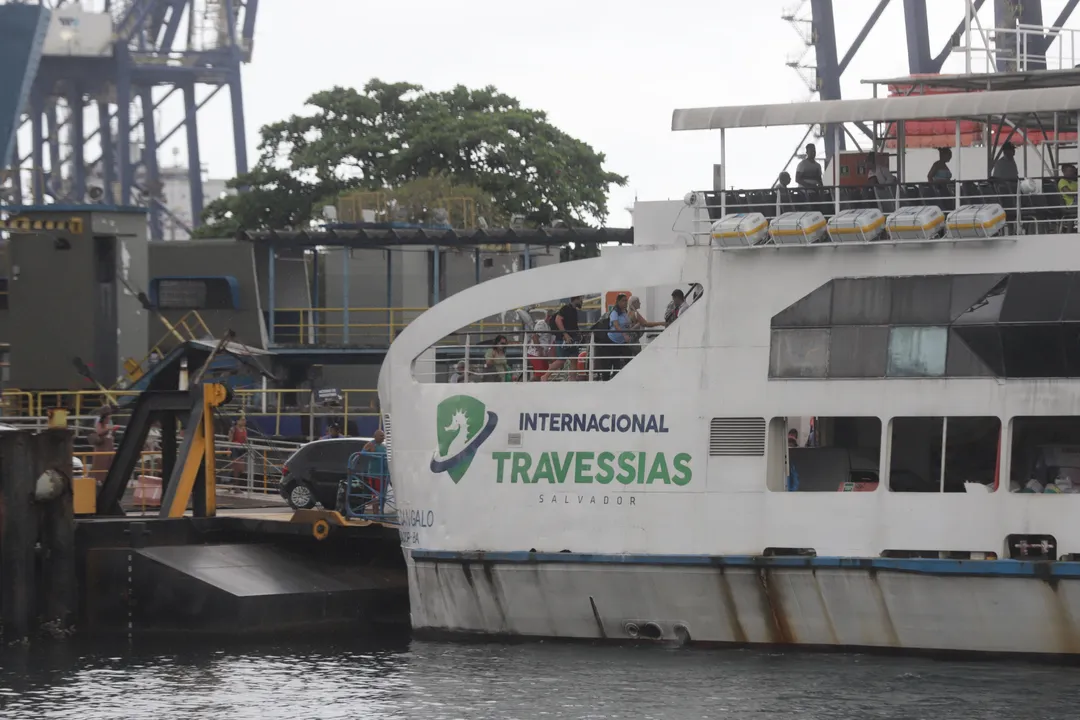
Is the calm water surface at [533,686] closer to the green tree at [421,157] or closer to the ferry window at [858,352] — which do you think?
the ferry window at [858,352]

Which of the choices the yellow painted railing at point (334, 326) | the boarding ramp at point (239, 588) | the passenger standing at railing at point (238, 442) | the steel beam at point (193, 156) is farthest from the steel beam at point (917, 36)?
the steel beam at point (193, 156)

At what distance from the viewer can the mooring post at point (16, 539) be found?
23.5 meters

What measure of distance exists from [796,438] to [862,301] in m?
2.49

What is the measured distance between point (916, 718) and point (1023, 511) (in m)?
3.21

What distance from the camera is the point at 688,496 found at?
20.4m

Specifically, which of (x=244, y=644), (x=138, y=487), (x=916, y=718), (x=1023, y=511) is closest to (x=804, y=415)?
(x=1023, y=511)

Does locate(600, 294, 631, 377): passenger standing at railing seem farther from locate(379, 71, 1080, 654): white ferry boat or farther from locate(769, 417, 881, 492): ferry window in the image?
locate(769, 417, 881, 492): ferry window

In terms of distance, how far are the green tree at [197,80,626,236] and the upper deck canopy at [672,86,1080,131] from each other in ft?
120

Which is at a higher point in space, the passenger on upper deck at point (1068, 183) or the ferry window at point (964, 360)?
the passenger on upper deck at point (1068, 183)

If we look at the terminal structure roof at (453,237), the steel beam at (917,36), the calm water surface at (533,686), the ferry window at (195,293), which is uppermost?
the steel beam at (917,36)

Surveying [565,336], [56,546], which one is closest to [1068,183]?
[565,336]

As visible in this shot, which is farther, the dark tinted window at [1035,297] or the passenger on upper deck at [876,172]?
the passenger on upper deck at [876,172]

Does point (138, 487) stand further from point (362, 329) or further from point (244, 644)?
point (362, 329)

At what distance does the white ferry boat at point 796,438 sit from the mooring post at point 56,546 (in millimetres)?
5222
